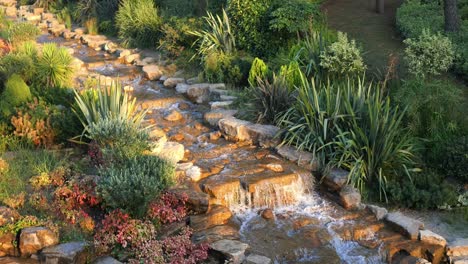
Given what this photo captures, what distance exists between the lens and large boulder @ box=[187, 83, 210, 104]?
12637mm

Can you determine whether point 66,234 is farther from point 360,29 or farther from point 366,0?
point 366,0

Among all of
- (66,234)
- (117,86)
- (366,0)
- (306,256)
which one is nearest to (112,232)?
(66,234)

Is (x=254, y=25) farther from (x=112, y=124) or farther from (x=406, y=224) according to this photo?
(x=406, y=224)

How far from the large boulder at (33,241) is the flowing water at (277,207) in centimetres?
244

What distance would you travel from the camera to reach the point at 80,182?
8.05 meters

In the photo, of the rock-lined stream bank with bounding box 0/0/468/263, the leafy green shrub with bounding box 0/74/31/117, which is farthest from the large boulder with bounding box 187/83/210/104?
the leafy green shrub with bounding box 0/74/31/117

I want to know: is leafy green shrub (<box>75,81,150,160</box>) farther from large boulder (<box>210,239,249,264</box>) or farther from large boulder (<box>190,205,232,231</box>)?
large boulder (<box>210,239,249,264</box>)

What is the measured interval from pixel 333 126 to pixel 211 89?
401 cm

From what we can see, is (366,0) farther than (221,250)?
Yes

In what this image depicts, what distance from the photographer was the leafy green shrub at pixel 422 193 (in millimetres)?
8531

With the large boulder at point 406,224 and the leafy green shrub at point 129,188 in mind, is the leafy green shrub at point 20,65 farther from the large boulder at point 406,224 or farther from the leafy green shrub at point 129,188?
the large boulder at point 406,224

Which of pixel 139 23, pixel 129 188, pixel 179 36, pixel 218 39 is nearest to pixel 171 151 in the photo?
pixel 129 188

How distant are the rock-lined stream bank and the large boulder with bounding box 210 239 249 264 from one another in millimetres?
12

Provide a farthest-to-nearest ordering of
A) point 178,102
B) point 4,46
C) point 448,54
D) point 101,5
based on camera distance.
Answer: point 101,5
point 4,46
point 178,102
point 448,54
